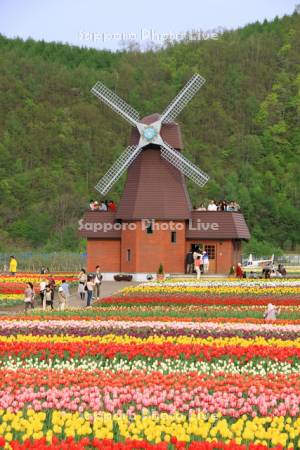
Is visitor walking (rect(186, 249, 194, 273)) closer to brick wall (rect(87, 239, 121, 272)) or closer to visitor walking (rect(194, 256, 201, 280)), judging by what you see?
visitor walking (rect(194, 256, 201, 280))

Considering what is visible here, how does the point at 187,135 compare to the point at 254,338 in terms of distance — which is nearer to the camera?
the point at 254,338

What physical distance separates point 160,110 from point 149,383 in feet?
386

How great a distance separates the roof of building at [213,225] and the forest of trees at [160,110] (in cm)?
3570

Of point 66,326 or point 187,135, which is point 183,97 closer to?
point 66,326

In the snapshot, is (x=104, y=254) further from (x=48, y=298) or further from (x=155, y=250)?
(x=48, y=298)

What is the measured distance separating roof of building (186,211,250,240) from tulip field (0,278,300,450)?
95.4 feet

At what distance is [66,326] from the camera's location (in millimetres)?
20000

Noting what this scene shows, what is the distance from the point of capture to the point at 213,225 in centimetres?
5169

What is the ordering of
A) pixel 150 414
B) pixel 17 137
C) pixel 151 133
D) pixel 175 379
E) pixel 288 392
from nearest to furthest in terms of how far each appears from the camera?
pixel 150 414, pixel 288 392, pixel 175 379, pixel 151 133, pixel 17 137

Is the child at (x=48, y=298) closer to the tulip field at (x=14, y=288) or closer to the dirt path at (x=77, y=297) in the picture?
the dirt path at (x=77, y=297)

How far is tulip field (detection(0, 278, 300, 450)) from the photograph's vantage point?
9.42m

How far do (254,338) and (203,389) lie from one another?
6.15m

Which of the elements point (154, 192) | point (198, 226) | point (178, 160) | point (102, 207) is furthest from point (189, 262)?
point (102, 207)

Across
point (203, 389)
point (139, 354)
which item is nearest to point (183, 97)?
point (139, 354)
